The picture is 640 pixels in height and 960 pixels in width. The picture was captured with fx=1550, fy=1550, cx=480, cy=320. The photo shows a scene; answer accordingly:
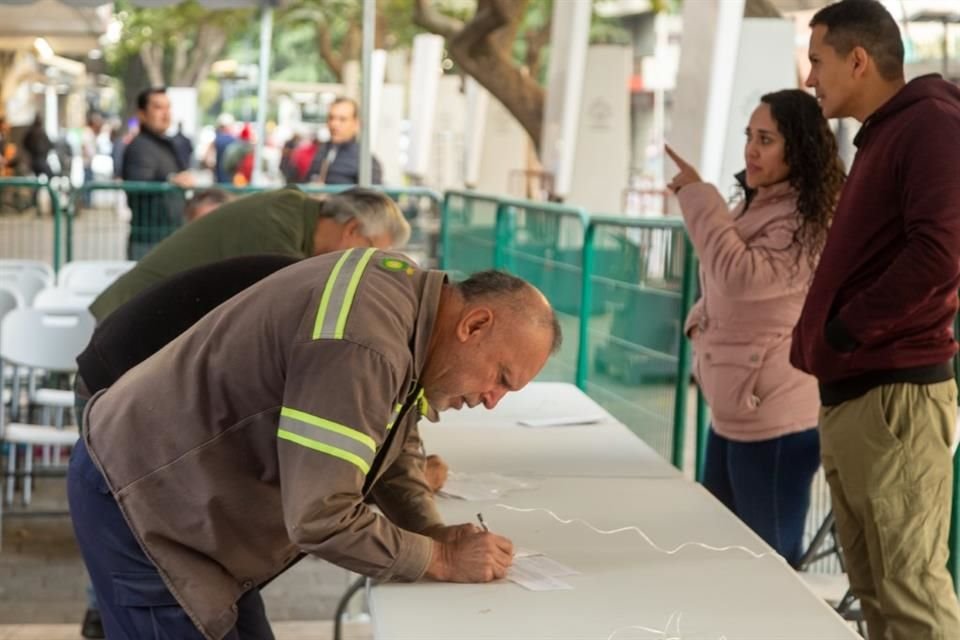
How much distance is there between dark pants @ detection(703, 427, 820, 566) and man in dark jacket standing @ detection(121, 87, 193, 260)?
662 centimetres

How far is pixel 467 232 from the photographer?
10070 mm

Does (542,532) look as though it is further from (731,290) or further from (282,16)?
(282,16)

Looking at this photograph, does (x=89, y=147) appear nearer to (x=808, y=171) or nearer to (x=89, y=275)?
Result: (x=89, y=275)

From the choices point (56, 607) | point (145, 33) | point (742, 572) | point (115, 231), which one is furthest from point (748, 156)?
point (145, 33)

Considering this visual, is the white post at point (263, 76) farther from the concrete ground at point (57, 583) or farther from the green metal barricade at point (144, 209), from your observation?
the concrete ground at point (57, 583)

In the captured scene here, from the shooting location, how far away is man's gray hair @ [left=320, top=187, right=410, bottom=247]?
14.5ft

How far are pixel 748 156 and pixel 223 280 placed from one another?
5.50ft

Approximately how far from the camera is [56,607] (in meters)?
6.08

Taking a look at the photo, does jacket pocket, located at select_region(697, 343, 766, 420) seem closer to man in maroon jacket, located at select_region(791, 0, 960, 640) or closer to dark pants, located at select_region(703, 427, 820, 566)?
dark pants, located at select_region(703, 427, 820, 566)

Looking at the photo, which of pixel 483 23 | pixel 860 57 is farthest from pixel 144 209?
pixel 860 57

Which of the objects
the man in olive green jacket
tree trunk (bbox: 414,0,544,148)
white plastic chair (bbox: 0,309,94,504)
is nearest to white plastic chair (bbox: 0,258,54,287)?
white plastic chair (bbox: 0,309,94,504)

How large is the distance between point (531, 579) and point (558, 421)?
1.77 m

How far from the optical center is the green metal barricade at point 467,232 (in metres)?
9.29

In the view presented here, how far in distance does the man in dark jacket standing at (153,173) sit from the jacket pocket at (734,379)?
21.2ft
